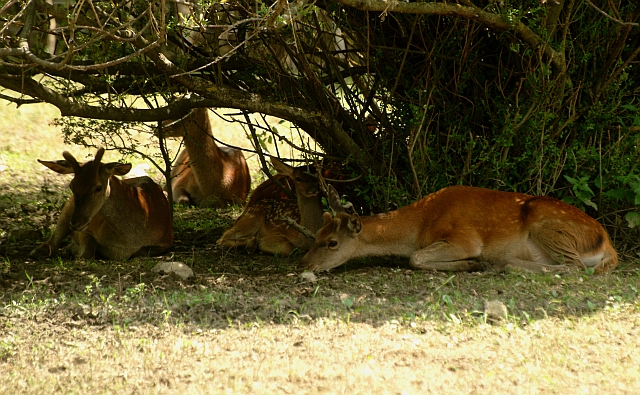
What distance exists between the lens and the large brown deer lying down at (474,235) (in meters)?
7.97

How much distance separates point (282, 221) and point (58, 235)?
223 centimetres

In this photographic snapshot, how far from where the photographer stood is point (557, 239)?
26.1 feet

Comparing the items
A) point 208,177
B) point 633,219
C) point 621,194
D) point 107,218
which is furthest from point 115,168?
point 633,219

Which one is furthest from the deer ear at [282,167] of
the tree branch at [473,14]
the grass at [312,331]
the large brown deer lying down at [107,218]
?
the tree branch at [473,14]

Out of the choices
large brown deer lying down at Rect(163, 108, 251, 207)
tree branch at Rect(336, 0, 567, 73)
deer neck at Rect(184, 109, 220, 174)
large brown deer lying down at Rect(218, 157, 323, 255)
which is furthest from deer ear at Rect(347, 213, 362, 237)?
large brown deer lying down at Rect(163, 108, 251, 207)

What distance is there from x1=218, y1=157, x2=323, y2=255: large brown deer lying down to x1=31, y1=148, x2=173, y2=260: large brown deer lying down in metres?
0.75

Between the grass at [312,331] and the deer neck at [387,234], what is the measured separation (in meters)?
0.32

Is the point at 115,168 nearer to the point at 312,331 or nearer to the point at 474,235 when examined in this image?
the point at 474,235

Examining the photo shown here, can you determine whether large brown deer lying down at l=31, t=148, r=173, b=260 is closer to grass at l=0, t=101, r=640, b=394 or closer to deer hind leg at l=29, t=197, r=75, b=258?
deer hind leg at l=29, t=197, r=75, b=258

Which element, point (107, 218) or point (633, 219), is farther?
point (107, 218)

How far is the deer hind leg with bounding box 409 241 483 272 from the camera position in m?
7.98

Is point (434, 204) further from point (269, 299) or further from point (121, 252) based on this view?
point (121, 252)

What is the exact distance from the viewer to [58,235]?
881 centimetres

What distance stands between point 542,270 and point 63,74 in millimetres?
4526
